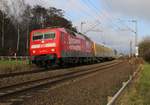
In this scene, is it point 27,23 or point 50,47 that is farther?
point 27,23

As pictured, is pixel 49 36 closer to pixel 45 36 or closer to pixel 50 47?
pixel 45 36

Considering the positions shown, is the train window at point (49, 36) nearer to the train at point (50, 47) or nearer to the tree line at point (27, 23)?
the train at point (50, 47)

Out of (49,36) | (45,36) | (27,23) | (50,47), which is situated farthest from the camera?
(27,23)

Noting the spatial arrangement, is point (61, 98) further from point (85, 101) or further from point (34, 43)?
point (34, 43)

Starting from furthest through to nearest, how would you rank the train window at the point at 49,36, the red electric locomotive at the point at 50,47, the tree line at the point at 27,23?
the tree line at the point at 27,23, the train window at the point at 49,36, the red electric locomotive at the point at 50,47

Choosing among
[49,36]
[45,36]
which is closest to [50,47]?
[49,36]

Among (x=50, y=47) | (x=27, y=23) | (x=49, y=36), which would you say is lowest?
(x=50, y=47)

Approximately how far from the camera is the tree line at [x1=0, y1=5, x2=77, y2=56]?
8625 cm

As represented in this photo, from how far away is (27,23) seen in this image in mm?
87625

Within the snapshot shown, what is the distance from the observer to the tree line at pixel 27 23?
86.2 m

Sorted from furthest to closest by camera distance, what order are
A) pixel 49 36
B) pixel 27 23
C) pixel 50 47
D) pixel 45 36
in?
pixel 27 23, pixel 45 36, pixel 49 36, pixel 50 47

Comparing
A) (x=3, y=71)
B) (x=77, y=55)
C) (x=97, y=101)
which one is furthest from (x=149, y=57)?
(x=97, y=101)

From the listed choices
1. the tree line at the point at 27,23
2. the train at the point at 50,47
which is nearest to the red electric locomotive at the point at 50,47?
the train at the point at 50,47

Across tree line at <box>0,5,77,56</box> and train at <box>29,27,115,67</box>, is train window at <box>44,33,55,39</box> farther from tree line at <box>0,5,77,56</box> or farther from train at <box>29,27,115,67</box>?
tree line at <box>0,5,77,56</box>
